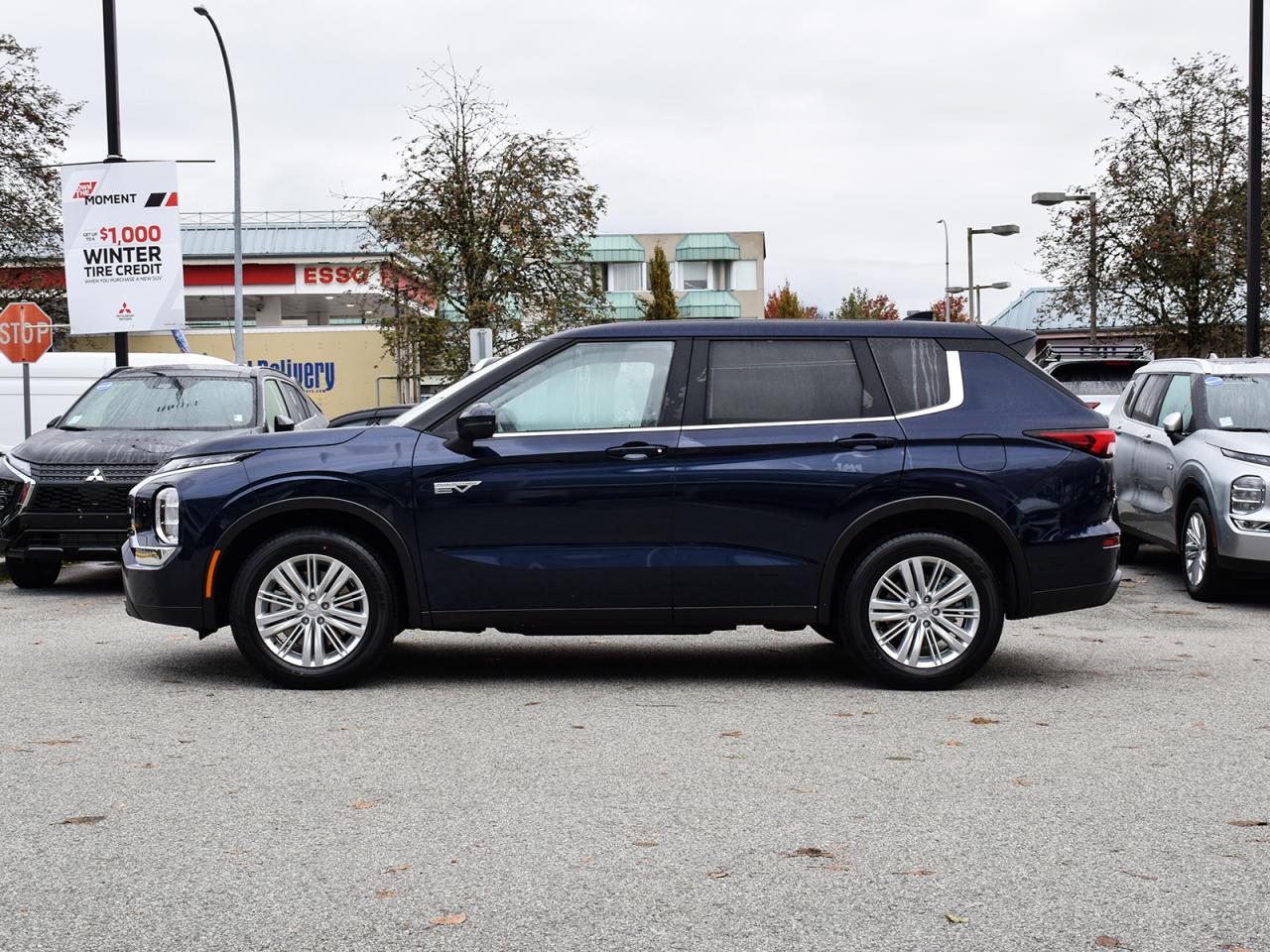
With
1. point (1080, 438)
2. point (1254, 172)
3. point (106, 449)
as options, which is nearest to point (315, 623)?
point (1080, 438)

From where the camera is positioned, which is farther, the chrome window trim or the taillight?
the taillight

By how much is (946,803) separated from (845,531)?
237 cm

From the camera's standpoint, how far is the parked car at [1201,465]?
11.1 m

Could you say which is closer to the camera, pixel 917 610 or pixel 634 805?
pixel 634 805

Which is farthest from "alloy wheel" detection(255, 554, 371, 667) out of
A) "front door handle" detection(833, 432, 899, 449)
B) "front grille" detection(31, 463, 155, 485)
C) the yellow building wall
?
the yellow building wall

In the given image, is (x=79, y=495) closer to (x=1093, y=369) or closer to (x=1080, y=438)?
(x=1080, y=438)

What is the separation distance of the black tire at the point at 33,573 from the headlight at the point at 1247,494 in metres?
9.44

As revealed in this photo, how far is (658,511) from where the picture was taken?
7562 mm

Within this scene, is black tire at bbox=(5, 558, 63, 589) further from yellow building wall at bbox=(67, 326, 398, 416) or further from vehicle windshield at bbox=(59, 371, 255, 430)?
yellow building wall at bbox=(67, 326, 398, 416)

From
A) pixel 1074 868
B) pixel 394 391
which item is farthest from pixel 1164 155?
pixel 1074 868

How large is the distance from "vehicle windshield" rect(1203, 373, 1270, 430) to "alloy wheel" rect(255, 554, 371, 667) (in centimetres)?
753

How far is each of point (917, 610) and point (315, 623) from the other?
3003 mm

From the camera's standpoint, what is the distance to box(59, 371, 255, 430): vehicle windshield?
13.4 meters

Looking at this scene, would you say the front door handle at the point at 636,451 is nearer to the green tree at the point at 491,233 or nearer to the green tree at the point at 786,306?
the green tree at the point at 491,233
